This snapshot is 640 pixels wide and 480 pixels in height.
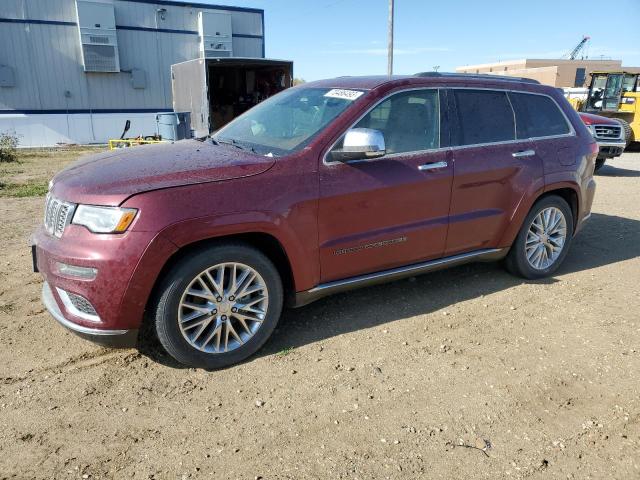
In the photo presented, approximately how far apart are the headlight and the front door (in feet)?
4.09

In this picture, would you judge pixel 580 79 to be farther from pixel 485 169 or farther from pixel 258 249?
pixel 258 249

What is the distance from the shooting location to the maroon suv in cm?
294

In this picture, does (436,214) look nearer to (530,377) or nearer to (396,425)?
(530,377)

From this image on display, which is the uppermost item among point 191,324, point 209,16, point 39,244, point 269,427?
point 209,16

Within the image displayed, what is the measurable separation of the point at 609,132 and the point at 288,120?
10945 millimetres

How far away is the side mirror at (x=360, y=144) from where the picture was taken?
3373 millimetres

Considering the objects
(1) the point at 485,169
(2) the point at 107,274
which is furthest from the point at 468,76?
(2) the point at 107,274

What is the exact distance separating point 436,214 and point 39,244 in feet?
9.25

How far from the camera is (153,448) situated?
2619 mm

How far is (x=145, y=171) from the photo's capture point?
3137 mm

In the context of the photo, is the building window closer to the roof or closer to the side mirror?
the roof

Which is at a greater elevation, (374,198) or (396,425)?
(374,198)

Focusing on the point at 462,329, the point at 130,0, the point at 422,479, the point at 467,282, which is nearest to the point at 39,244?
the point at 422,479

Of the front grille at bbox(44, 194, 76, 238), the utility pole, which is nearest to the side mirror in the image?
the front grille at bbox(44, 194, 76, 238)
